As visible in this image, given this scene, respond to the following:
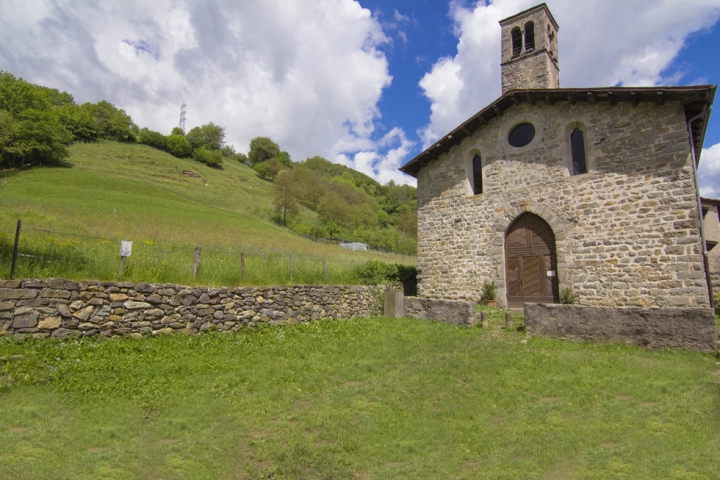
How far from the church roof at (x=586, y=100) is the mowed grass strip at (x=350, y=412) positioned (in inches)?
301

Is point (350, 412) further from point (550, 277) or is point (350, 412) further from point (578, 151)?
point (578, 151)

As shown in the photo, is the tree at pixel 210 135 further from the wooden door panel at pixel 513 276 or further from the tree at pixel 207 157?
the wooden door panel at pixel 513 276

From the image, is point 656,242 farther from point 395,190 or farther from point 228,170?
point 395,190

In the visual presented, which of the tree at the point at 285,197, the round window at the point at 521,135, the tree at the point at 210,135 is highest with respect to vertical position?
the tree at the point at 210,135

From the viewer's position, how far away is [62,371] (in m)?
6.48

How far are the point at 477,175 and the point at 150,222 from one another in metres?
22.9

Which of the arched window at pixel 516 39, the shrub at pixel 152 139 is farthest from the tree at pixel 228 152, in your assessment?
the arched window at pixel 516 39

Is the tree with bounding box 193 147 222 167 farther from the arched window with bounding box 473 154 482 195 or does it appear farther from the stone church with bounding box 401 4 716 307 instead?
the arched window with bounding box 473 154 482 195

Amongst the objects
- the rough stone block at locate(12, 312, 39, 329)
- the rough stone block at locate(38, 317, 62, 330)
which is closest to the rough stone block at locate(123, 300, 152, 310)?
the rough stone block at locate(38, 317, 62, 330)

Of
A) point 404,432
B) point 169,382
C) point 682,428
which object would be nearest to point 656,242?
point 682,428

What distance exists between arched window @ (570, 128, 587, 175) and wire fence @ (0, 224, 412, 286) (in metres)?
9.14

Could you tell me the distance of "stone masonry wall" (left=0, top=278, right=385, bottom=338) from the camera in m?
7.57

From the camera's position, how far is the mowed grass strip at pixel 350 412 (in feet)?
14.0

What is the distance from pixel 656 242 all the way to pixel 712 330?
3882mm
